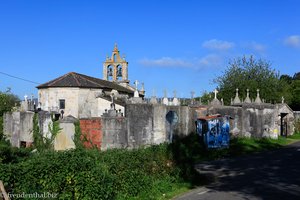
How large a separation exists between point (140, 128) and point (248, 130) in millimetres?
10005

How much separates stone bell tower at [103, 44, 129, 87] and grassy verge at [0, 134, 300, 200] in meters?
46.9

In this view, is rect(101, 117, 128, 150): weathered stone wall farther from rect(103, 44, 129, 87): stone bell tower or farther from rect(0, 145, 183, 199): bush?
rect(103, 44, 129, 87): stone bell tower

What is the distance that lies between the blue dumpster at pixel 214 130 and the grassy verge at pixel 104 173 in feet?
35.5

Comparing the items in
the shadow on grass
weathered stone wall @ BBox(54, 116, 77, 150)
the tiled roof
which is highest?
the tiled roof

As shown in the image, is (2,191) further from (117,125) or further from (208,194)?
(117,125)

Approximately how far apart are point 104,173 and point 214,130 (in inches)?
A: 670

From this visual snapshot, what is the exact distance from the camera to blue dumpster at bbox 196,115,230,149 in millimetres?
28234

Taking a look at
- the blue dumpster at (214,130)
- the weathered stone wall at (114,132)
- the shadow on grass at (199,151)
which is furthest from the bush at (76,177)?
the blue dumpster at (214,130)

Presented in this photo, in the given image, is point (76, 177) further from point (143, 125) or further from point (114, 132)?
point (143, 125)

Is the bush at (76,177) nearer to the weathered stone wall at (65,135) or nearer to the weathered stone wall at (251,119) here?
the weathered stone wall at (65,135)

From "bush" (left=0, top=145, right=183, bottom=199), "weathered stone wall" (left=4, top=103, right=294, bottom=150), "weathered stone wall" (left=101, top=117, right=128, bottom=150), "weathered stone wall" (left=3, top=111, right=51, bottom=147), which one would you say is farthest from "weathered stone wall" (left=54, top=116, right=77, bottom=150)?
"bush" (left=0, top=145, right=183, bottom=199)

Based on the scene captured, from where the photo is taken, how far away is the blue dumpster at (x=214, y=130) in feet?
92.6

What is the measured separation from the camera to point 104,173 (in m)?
12.4

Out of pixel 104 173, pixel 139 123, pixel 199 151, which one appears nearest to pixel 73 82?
pixel 139 123
